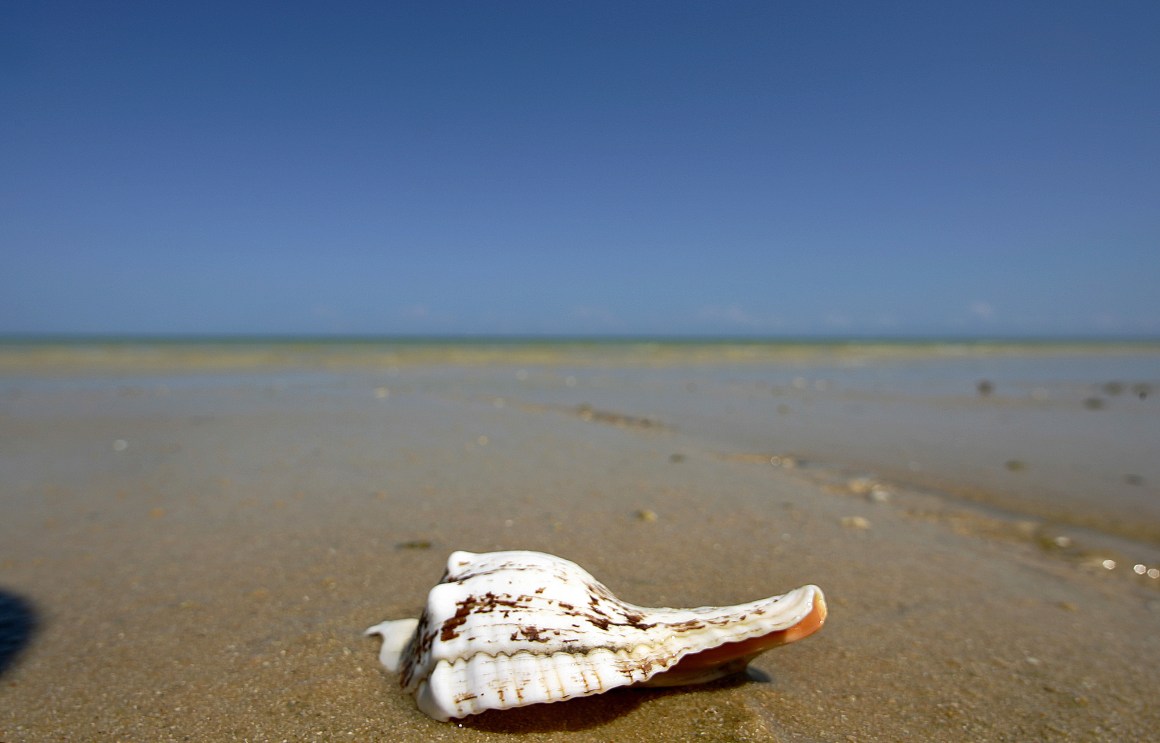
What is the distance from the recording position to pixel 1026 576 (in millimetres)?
3465

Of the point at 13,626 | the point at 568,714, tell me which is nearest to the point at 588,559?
the point at 568,714

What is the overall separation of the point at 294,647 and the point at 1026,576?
354cm

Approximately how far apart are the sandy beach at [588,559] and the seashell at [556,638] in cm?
13

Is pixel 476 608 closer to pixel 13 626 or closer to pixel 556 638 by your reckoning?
pixel 556 638

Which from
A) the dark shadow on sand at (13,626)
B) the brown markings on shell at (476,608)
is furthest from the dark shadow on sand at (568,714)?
the dark shadow on sand at (13,626)

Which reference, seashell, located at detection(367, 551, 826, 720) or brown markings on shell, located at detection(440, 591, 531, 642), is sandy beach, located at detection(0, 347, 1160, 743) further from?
brown markings on shell, located at detection(440, 591, 531, 642)

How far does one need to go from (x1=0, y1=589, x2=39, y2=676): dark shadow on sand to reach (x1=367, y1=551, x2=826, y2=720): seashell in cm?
147

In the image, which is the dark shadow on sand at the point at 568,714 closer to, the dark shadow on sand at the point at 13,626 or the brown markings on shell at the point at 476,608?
the brown markings on shell at the point at 476,608

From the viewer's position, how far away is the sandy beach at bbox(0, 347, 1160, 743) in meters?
2.11

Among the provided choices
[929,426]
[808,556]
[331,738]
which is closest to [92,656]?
[331,738]

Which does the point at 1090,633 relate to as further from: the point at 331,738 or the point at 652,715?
the point at 331,738

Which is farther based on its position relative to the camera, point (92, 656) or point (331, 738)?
point (92, 656)

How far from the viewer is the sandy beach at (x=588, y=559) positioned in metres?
2.11

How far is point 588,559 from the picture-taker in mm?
3410
